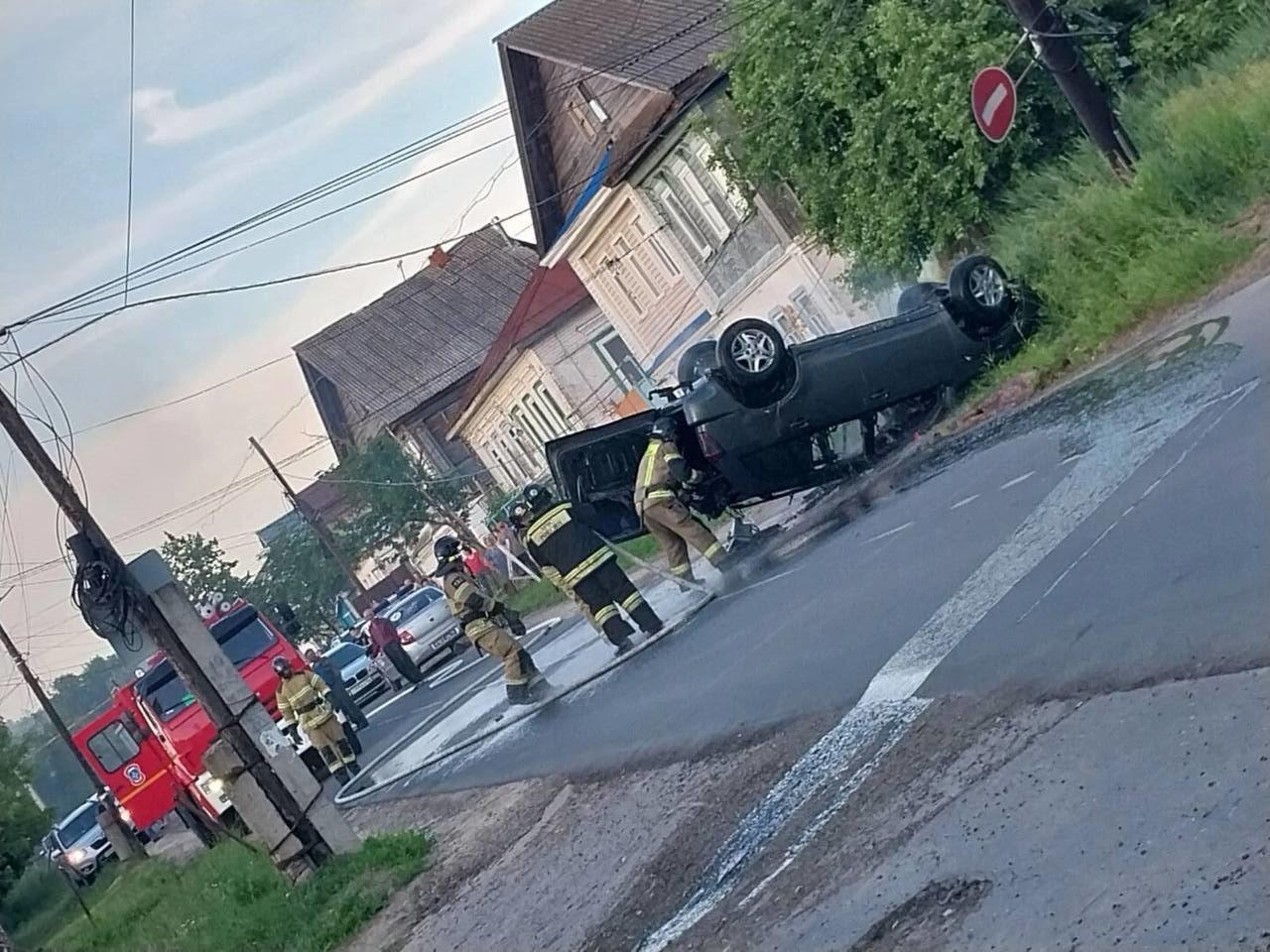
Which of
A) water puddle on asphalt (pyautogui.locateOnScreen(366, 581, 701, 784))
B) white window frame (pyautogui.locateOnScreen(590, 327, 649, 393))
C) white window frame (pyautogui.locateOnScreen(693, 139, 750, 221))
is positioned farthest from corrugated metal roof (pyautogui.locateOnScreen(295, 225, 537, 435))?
water puddle on asphalt (pyautogui.locateOnScreen(366, 581, 701, 784))

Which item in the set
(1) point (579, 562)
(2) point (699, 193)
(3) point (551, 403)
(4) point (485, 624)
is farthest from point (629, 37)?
(1) point (579, 562)

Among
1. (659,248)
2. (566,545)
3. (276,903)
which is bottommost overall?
(276,903)

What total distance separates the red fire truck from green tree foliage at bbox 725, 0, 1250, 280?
1016 centimetres

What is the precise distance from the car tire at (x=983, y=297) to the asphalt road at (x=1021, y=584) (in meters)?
2.67

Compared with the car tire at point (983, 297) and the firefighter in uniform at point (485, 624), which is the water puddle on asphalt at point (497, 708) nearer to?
the firefighter in uniform at point (485, 624)

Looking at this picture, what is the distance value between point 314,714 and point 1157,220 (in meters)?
10.4

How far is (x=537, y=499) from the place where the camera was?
15.8 meters

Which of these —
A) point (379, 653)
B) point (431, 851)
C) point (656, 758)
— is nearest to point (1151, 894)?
point (656, 758)

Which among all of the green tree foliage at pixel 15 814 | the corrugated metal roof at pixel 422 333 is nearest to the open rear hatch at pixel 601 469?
the green tree foliage at pixel 15 814

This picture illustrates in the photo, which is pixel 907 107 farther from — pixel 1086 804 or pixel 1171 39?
pixel 1086 804

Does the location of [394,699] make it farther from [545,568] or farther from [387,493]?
[387,493]

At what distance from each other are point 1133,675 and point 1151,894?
1.93 metres

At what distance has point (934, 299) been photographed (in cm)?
1841

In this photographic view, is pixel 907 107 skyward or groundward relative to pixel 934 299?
skyward
